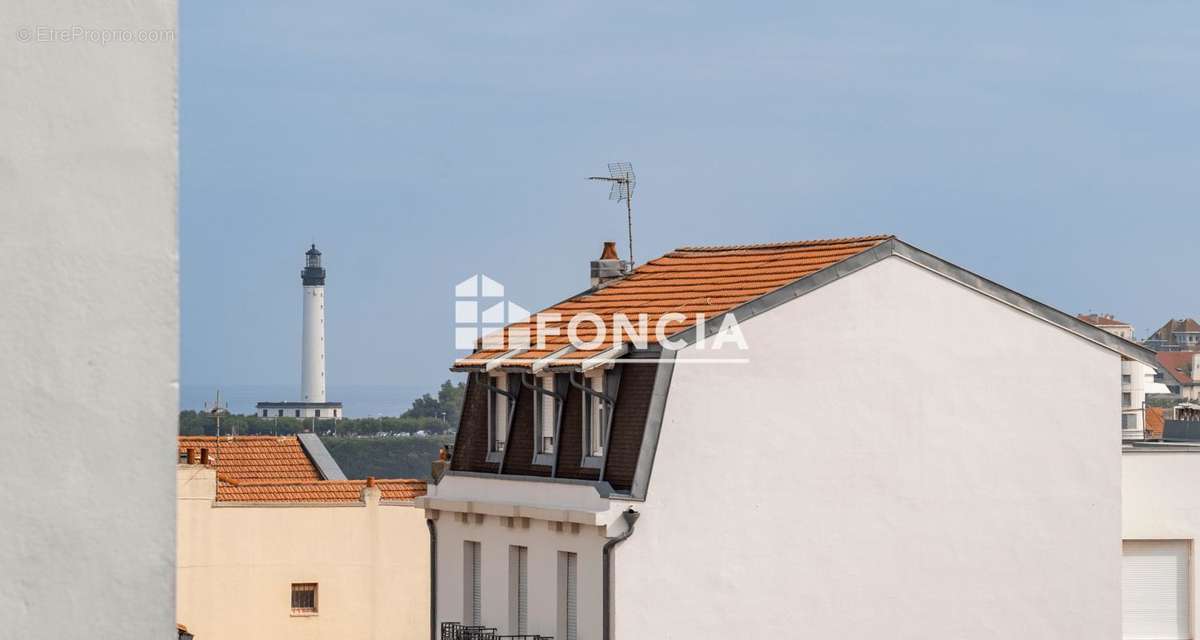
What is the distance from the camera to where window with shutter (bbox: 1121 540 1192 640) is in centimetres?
3344

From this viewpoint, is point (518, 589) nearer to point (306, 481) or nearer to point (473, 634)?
point (473, 634)

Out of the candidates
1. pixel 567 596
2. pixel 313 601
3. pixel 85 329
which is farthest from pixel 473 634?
pixel 85 329

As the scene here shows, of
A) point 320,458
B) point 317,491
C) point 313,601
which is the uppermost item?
point 320,458

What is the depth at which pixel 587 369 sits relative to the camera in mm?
30062

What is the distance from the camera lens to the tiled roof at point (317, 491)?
156 ft

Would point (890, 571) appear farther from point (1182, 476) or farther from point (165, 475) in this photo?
point (165, 475)

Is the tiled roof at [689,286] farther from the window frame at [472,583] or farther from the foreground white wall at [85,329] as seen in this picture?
the foreground white wall at [85,329]

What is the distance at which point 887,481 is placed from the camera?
3098 centimetres

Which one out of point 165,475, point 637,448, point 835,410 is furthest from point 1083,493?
point 165,475

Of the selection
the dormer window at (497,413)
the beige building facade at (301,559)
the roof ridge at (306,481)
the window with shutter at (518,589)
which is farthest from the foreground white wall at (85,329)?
the roof ridge at (306,481)

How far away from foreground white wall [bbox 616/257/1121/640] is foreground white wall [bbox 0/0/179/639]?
74.5 feet

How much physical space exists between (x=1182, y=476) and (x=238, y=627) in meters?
22.5

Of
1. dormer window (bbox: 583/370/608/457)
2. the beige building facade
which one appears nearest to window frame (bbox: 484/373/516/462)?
dormer window (bbox: 583/370/608/457)

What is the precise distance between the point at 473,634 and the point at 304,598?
14.8 m
